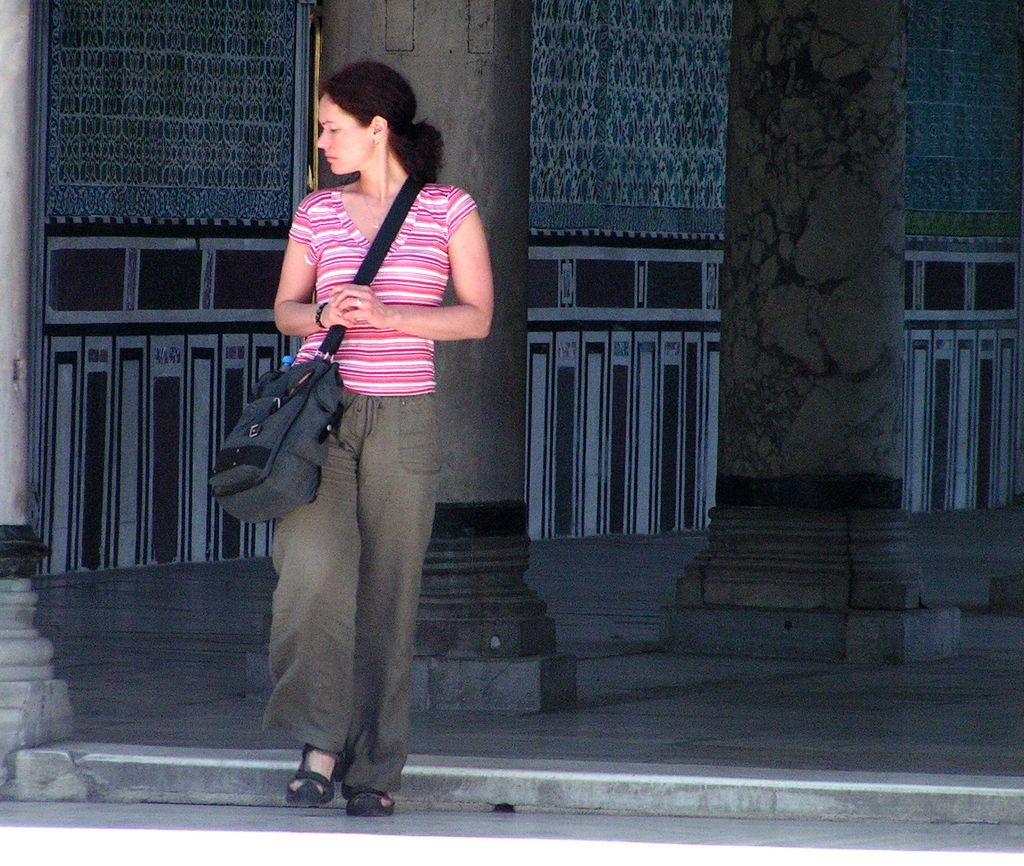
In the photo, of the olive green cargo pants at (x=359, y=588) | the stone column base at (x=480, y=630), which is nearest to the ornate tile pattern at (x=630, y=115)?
the stone column base at (x=480, y=630)

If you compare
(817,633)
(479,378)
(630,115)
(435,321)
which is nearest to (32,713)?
(435,321)

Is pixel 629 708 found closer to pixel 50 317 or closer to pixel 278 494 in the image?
pixel 278 494

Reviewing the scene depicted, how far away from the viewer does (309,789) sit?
269 inches

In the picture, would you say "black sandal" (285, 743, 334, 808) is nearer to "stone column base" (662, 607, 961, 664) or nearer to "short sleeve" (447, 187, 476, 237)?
"short sleeve" (447, 187, 476, 237)

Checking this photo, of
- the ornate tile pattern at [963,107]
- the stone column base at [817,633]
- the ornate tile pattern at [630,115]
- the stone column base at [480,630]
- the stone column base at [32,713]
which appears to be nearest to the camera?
the stone column base at [32,713]

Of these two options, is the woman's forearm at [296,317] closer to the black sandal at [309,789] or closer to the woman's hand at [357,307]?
the woman's hand at [357,307]

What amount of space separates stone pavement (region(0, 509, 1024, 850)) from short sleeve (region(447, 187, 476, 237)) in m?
1.39

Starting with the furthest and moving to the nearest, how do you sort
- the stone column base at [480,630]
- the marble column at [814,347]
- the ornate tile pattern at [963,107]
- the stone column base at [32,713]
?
the ornate tile pattern at [963,107], the marble column at [814,347], the stone column base at [480,630], the stone column base at [32,713]

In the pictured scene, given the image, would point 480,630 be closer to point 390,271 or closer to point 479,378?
point 479,378

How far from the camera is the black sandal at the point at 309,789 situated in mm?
6824

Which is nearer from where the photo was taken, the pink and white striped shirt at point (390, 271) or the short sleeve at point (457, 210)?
the pink and white striped shirt at point (390, 271)

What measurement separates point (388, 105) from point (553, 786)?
175cm

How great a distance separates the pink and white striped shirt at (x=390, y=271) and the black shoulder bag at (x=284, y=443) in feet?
0.29

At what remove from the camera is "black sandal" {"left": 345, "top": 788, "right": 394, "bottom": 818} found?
6891mm
